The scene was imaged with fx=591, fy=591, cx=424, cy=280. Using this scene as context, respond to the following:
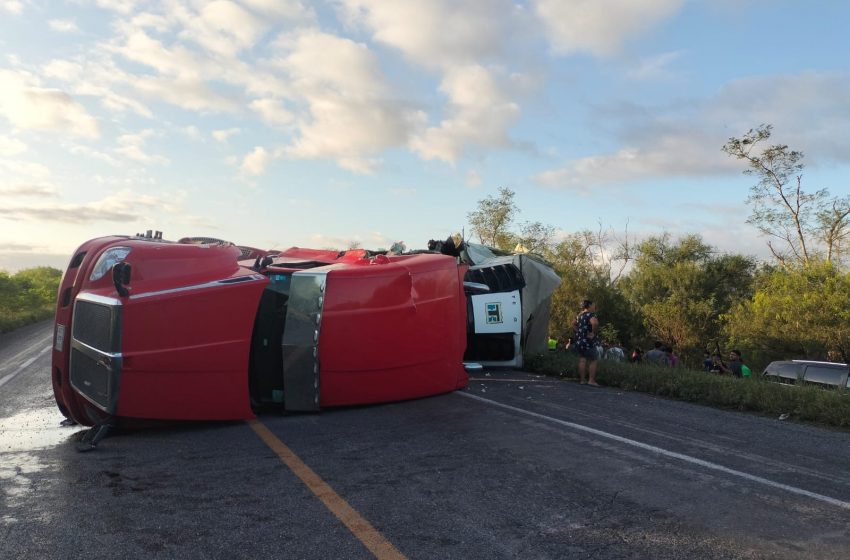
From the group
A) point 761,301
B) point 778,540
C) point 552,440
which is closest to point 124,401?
point 552,440

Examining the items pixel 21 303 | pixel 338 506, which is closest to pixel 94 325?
pixel 338 506

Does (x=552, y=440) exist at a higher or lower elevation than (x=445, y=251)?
lower

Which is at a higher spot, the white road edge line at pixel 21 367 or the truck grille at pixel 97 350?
the truck grille at pixel 97 350

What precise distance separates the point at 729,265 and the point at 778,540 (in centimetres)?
3626

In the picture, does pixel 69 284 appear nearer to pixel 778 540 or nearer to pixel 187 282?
pixel 187 282

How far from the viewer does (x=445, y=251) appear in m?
10.5

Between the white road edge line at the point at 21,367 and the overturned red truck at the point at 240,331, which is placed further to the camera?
the white road edge line at the point at 21,367

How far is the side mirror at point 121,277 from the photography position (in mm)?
5316

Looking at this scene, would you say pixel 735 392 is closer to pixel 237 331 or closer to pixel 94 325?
pixel 237 331

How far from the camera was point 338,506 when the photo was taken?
3.68m

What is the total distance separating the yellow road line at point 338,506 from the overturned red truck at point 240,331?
1.06m

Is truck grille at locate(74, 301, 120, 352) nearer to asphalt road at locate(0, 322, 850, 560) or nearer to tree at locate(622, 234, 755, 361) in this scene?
asphalt road at locate(0, 322, 850, 560)

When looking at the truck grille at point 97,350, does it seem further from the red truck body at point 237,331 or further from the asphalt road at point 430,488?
the asphalt road at point 430,488

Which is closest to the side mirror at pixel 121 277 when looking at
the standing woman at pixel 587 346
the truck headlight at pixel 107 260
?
the truck headlight at pixel 107 260
